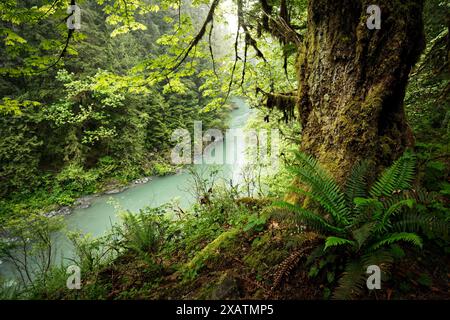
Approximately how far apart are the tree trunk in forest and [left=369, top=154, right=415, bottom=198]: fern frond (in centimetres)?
36

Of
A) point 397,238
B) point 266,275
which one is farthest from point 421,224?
point 266,275

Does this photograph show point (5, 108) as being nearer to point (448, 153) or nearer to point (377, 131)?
point (377, 131)

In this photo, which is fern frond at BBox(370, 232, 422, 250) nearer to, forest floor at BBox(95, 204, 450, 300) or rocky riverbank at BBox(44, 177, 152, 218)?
forest floor at BBox(95, 204, 450, 300)

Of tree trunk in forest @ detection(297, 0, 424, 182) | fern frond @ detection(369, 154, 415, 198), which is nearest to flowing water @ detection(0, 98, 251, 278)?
tree trunk in forest @ detection(297, 0, 424, 182)

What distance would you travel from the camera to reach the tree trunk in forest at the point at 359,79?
7.52ft

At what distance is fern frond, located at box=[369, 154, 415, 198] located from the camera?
1974 mm

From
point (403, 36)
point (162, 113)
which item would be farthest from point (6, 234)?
point (162, 113)

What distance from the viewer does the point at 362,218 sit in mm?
1824

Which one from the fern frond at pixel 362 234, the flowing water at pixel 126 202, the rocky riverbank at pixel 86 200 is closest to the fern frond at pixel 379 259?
the fern frond at pixel 362 234

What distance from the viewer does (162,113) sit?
22.6 m

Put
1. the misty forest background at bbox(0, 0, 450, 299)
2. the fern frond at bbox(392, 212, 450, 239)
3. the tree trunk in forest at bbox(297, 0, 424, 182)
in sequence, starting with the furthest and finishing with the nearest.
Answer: the tree trunk in forest at bbox(297, 0, 424, 182) < the misty forest background at bbox(0, 0, 450, 299) < the fern frond at bbox(392, 212, 450, 239)

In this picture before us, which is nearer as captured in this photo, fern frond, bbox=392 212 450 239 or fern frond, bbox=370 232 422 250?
fern frond, bbox=370 232 422 250

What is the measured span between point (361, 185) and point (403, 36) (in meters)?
1.45

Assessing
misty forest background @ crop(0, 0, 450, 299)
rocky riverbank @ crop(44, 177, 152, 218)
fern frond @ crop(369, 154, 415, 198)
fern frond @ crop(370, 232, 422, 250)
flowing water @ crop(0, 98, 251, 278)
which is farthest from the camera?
rocky riverbank @ crop(44, 177, 152, 218)
